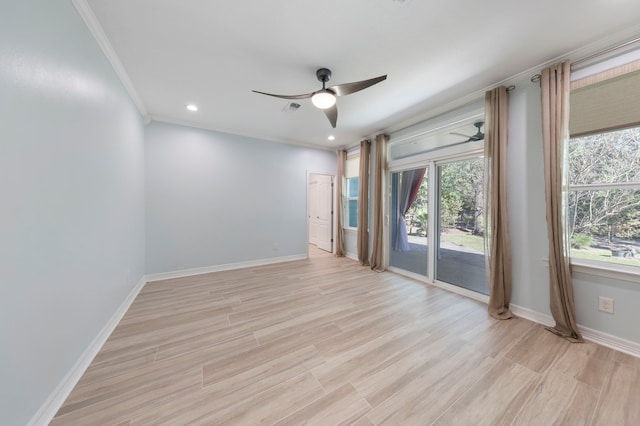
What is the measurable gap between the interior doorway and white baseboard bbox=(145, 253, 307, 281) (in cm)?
112

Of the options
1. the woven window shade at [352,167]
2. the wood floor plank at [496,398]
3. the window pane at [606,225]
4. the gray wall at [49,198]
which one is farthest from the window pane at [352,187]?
the gray wall at [49,198]

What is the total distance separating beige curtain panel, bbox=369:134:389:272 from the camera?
4047mm

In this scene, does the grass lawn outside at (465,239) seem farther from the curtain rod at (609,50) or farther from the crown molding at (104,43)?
the crown molding at (104,43)

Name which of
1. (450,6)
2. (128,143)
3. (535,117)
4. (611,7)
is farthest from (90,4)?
(535,117)

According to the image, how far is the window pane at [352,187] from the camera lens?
518 cm

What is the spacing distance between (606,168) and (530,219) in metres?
0.70

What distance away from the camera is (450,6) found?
156 centimetres

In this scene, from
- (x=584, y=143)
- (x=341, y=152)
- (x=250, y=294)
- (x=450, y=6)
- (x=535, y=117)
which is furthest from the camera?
(x=341, y=152)

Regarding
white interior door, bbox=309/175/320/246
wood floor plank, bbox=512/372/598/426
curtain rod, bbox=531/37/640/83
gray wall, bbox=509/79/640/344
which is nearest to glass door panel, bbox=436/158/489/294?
gray wall, bbox=509/79/640/344

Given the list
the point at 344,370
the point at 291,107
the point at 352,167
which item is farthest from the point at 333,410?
the point at 352,167

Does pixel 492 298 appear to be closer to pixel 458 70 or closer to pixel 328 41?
pixel 458 70

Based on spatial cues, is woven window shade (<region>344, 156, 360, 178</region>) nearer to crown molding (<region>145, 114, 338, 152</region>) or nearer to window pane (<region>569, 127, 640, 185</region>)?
crown molding (<region>145, 114, 338, 152</region>)

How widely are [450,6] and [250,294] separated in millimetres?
3613

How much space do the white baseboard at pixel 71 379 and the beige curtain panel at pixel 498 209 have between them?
3719mm
